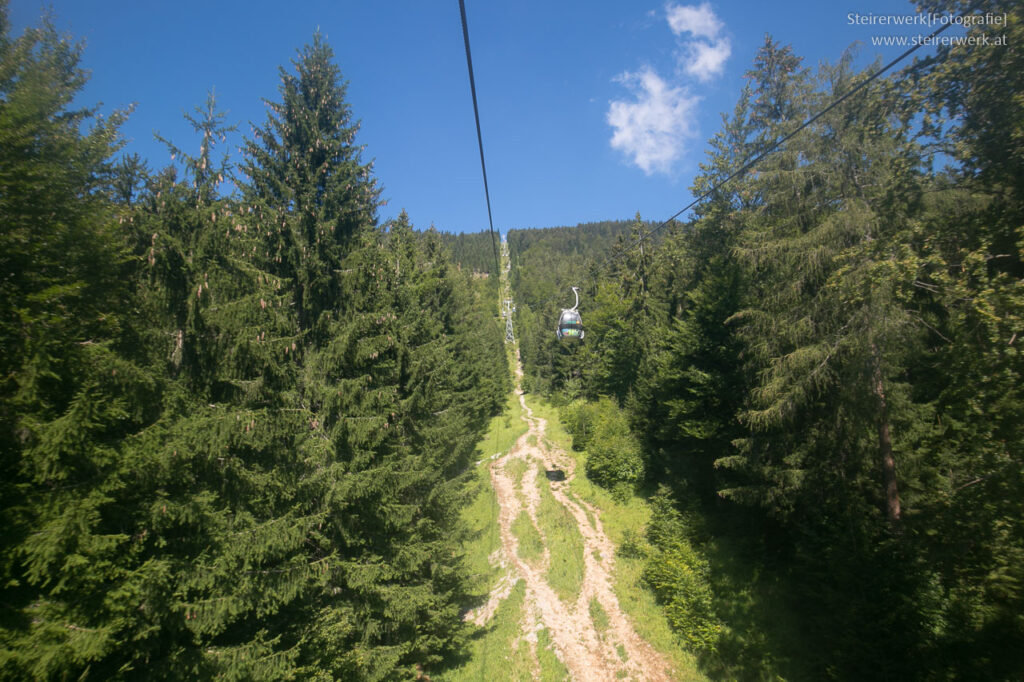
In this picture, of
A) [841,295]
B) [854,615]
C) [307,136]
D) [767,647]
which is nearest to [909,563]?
[854,615]

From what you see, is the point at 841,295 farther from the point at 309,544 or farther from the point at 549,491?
the point at 549,491

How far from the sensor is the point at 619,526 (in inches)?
811

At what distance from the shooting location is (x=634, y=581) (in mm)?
16344

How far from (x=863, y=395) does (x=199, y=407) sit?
13.0 metres

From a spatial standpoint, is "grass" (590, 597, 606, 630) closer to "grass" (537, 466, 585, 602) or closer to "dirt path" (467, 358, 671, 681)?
"dirt path" (467, 358, 671, 681)

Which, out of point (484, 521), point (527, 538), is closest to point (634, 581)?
point (527, 538)

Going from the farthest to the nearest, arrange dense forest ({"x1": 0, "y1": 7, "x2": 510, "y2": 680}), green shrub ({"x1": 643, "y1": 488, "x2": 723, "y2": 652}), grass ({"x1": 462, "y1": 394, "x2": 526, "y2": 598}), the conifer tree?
1. grass ({"x1": 462, "y1": 394, "x2": 526, "y2": 598})
2. green shrub ({"x1": 643, "y1": 488, "x2": 723, "y2": 652})
3. the conifer tree
4. dense forest ({"x1": 0, "y1": 7, "x2": 510, "y2": 680})

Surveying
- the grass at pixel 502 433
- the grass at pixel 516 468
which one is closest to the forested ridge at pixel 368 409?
the grass at pixel 516 468

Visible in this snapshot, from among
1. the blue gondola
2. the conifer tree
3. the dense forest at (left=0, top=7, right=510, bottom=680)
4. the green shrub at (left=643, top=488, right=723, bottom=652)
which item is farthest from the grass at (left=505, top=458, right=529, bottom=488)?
the conifer tree

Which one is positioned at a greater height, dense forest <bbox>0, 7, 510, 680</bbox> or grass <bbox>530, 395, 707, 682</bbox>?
dense forest <bbox>0, 7, 510, 680</bbox>

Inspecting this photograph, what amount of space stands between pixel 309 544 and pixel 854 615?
12230 millimetres

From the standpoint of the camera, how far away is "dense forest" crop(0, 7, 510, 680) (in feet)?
13.5

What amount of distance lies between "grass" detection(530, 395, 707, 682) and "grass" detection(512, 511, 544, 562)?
336cm

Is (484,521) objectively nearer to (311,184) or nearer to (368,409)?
(368,409)
